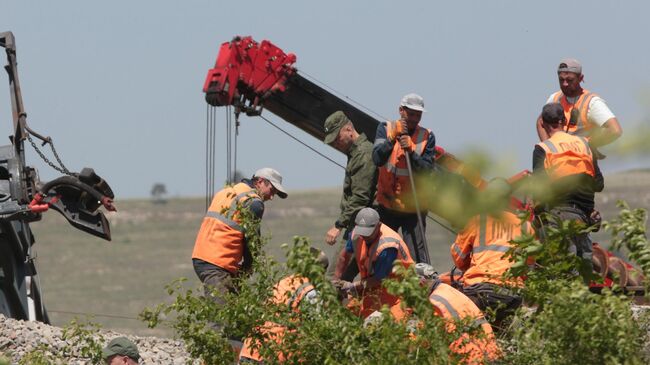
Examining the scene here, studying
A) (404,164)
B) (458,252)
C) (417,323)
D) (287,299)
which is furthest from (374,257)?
(404,164)

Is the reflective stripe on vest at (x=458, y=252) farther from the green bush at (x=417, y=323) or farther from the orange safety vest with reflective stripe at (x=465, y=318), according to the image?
the green bush at (x=417, y=323)

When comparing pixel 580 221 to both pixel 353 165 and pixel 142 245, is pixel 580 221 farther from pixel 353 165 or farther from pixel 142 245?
pixel 142 245

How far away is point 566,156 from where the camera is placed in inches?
527

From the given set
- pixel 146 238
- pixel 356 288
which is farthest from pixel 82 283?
pixel 356 288

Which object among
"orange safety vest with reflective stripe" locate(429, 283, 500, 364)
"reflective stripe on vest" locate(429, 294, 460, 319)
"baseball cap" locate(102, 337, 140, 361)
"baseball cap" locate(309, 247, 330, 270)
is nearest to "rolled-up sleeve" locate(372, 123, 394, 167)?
"baseball cap" locate(309, 247, 330, 270)

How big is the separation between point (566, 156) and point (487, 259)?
39.2 inches

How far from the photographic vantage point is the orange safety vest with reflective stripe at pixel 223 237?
1448 centimetres

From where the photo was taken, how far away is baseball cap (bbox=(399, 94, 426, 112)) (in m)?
14.8

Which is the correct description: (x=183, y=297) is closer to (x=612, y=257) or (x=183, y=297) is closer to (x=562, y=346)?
(x=562, y=346)

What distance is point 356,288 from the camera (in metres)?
13.4

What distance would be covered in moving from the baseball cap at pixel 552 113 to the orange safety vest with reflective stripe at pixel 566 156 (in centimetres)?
14

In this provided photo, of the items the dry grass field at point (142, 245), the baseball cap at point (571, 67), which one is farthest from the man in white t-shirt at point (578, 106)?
the dry grass field at point (142, 245)

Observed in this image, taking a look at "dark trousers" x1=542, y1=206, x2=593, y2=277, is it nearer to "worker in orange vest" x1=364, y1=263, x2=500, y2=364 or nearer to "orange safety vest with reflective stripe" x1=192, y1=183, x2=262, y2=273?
"worker in orange vest" x1=364, y1=263, x2=500, y2=364

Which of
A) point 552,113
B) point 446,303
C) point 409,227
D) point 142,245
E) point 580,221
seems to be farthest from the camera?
point 142,245
